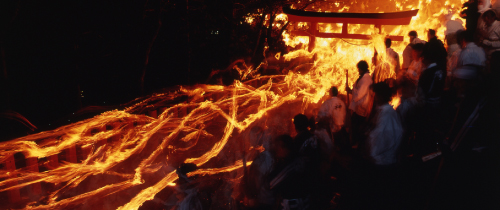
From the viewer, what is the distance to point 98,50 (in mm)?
7988

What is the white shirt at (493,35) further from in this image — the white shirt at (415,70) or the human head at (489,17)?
the white shirt at (415,70)

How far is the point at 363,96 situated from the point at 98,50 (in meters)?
6.87

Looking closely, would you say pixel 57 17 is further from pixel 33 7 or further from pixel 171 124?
pixel 171 124

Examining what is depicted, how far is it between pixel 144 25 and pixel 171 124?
4.18 m

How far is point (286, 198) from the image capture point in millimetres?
3764

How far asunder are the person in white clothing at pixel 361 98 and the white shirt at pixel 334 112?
52 cm

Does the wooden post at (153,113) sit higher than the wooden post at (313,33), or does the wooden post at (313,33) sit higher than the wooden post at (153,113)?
the wooden post at (313,33)

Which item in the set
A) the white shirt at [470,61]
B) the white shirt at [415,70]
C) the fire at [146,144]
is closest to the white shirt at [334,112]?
the fire at [146,144]

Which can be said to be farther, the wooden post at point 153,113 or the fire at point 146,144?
the wooden post at point 153,113

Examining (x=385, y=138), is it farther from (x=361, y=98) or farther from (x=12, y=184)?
(x=12, y=184)

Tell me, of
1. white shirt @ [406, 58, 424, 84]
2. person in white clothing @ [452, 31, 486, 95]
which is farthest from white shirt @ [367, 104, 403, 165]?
white shirt @ [406, 58, 424, 84]

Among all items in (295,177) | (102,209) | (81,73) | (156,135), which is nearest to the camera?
(295,177)

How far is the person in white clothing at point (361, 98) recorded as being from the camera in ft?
20.6

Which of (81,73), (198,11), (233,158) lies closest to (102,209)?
(233,158)
